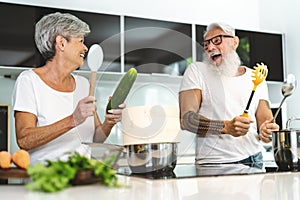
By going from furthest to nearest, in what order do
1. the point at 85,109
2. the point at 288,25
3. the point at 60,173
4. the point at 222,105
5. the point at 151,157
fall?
the point at 288,25 → the point at 222,105 → the point at 85,109 → the point at 151,157 → the point at 60,173

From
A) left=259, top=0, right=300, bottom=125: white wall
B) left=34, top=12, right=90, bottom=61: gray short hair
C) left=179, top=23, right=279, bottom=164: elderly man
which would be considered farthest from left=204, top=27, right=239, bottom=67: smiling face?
left=259, top=0, right=300, bottom=125: white wall

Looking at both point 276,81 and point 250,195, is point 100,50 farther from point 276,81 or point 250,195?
point 276,81

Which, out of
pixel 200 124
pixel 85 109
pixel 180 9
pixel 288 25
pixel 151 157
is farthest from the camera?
pixel 288 25

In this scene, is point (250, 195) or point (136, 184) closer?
point (250, 195)

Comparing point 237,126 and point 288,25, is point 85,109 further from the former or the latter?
point 288,25

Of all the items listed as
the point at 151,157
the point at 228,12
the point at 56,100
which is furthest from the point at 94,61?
the point at 228,12

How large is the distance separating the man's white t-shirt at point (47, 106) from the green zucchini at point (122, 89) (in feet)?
0.58

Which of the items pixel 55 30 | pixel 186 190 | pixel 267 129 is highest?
pixel 55 30

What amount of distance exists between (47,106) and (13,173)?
55cm

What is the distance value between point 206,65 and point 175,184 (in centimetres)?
75

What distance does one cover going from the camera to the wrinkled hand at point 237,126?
1624 millimetres

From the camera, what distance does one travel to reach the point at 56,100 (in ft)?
5.20

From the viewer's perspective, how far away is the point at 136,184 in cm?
104

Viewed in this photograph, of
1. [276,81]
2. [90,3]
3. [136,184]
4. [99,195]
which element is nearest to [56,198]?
[99,195]
